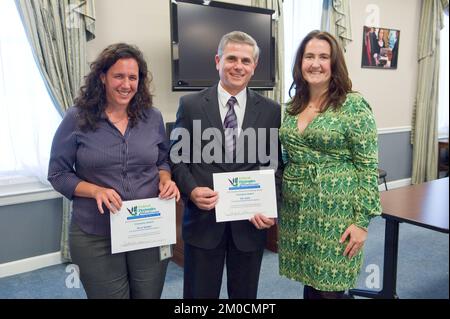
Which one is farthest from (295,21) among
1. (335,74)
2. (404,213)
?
(335,74)

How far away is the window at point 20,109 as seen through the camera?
2.70m

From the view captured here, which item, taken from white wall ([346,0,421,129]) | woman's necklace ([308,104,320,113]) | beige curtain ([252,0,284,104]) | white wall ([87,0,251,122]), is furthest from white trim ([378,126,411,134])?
woman's necklace ([308,104,320,113])

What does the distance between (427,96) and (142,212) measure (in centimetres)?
509

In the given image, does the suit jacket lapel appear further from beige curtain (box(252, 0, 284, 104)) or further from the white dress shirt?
beige curtain (box(252, 0, 284, 104))

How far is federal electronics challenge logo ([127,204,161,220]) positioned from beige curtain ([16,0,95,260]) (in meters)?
1.73

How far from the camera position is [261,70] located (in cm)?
353

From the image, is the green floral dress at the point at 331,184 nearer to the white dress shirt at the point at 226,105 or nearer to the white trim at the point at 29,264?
the white dress shirt at the point at 226,105

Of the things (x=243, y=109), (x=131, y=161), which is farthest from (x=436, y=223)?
(x=131, y=161)

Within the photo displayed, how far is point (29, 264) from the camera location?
9.55ft

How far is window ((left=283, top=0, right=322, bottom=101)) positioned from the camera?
4129 millimetres

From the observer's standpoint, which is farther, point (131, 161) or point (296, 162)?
point (296, 162)
